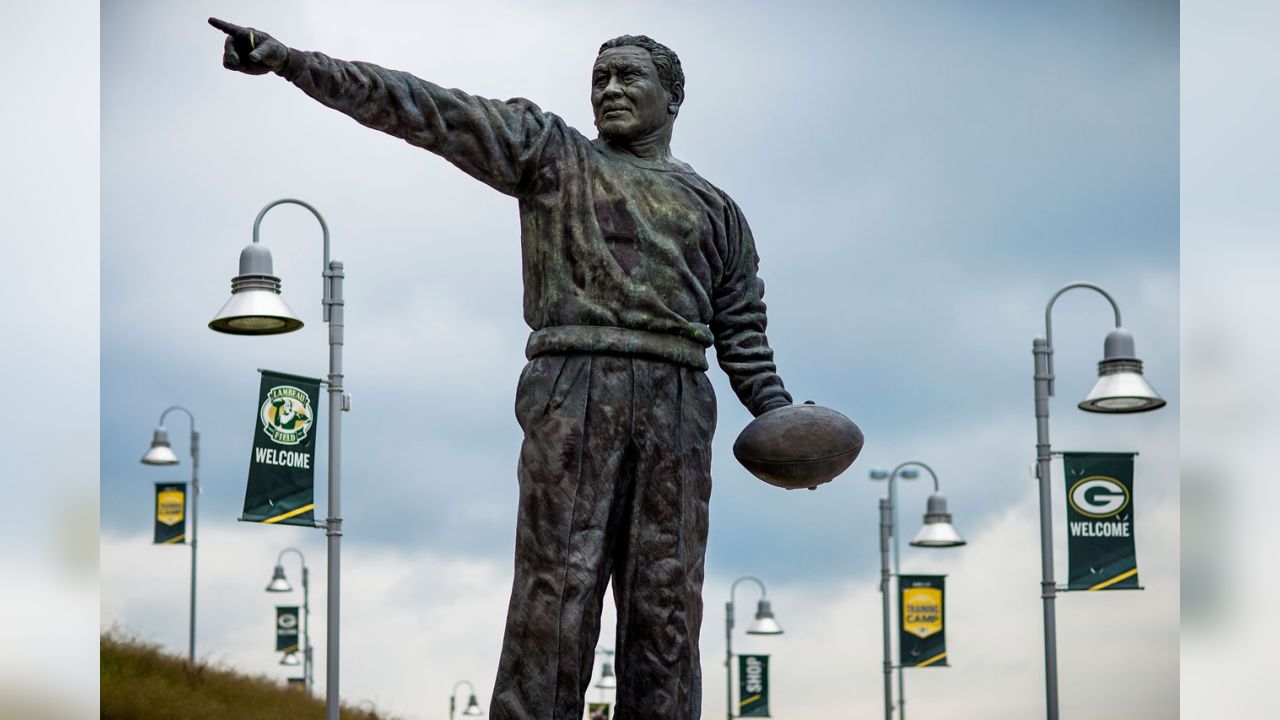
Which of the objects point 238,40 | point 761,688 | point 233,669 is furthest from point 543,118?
point 761,688

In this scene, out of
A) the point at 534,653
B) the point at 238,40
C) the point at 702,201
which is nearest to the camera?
the point at 238,40

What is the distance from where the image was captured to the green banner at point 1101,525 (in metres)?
20.0

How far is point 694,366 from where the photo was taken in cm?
771

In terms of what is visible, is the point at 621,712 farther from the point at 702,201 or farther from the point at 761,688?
the point at 761,688

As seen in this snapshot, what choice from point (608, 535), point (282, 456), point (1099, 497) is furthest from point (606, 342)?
point (1099, 497)

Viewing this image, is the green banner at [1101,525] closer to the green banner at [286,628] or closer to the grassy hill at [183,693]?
the grassy hill at [183,693]

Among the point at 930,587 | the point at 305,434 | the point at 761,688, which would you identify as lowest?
the point at 761,688

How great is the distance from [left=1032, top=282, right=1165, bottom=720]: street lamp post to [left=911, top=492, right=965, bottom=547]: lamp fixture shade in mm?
5749

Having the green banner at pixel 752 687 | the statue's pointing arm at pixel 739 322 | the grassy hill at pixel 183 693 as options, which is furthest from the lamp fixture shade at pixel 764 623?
the statue's pointing arm at pixel 739 322

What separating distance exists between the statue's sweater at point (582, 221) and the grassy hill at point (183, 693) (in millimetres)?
16043

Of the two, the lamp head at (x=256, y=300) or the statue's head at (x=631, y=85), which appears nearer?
the statue's head at (x=631, y=85)

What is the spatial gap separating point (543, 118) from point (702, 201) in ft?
2.65

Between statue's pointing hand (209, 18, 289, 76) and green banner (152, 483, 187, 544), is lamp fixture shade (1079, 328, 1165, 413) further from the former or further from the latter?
green banner (152, 483, 187, 544)

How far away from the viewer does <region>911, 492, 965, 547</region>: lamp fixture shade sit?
26.0 meters
